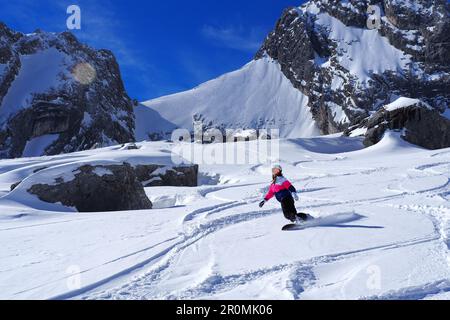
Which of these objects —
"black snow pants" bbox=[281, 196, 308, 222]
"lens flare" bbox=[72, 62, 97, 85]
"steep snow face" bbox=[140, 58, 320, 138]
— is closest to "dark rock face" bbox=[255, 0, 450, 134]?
"steep snow face" bbox=[140, 58, 320, 138]

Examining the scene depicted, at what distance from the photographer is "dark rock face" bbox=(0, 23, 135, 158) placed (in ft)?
320

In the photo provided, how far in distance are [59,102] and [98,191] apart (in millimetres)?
A: 90644

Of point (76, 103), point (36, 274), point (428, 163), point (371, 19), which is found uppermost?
point (371, 19)

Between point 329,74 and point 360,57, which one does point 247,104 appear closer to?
point 329,74

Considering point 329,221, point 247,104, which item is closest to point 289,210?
point 329,221

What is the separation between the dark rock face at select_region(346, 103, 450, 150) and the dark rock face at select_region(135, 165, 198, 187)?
22238 millimetres

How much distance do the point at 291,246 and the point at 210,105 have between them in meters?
128

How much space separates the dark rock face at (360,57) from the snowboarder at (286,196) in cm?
9354

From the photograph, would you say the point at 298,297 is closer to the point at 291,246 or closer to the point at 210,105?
the point at 291,246

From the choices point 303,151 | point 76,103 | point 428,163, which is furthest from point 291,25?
point 428,163

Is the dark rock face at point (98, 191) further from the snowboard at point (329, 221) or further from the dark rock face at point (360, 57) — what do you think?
the dark rock face at point (360, 57)

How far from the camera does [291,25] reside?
147m

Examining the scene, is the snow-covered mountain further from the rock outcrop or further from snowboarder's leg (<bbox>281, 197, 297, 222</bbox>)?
snowboarder's leg (<bbox>281, 197, 297, 222</bbox>)

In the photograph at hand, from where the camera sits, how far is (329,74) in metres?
123
